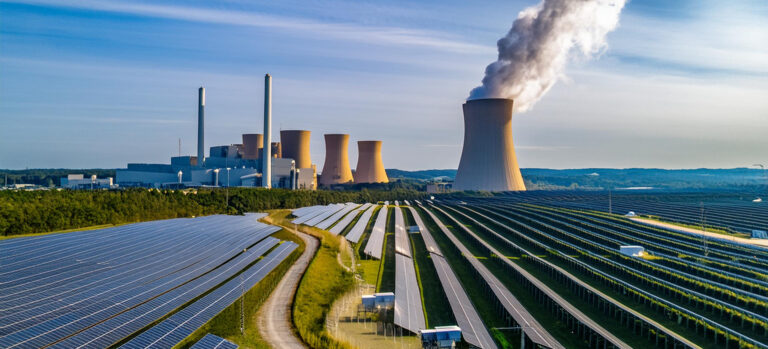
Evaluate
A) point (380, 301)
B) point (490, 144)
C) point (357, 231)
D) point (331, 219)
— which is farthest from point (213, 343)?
point (490, 144)

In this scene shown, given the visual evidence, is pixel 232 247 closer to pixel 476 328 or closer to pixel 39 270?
pixel 39 270

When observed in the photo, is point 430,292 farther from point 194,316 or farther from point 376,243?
point 376,243

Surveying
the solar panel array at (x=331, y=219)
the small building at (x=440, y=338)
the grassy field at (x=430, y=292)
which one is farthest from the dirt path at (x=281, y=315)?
the solar panel array at (x=331, y=219)

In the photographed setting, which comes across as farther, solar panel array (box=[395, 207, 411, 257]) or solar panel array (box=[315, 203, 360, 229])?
solar panel array (box=[315, 203, 360, 229])

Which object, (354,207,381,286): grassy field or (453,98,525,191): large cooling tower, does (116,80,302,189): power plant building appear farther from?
(354,207,381,286): grassy field

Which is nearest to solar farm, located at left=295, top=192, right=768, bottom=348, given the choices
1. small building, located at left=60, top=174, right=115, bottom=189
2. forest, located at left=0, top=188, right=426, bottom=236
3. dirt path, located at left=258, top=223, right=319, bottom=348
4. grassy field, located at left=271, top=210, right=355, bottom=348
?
grassy field, located at left=271, top=210, right=355, bottom=348

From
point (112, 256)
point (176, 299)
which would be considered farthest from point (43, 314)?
point (112, 256)

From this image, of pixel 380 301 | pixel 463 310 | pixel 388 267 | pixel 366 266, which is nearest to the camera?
pixel 463 310
